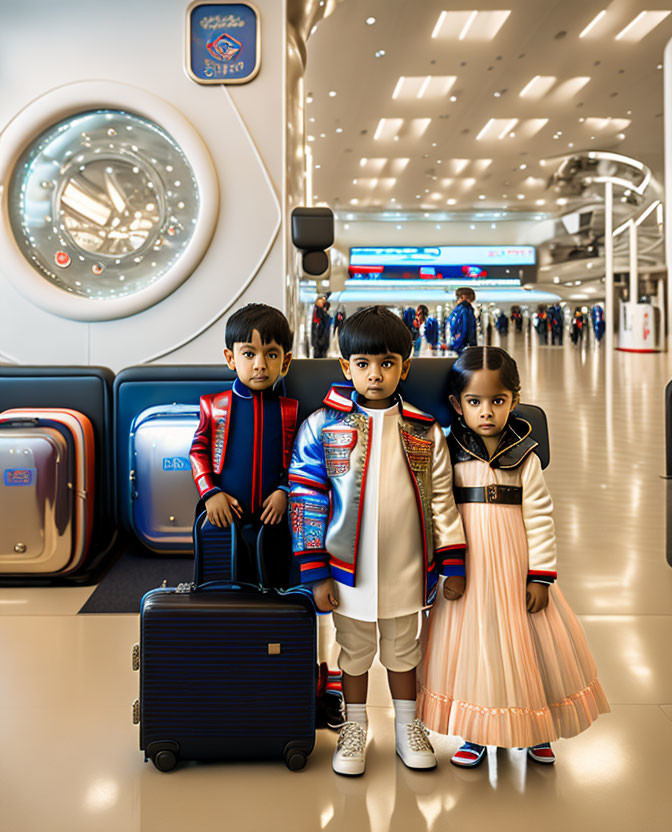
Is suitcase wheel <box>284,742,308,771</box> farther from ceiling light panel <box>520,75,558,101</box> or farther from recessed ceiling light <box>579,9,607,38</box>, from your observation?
ceiling light panel <box>520,75,558,101</box>

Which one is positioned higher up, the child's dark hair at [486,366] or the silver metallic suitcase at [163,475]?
the child's dark hair at [486,366]

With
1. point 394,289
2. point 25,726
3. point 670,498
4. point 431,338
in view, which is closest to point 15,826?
point 25,726

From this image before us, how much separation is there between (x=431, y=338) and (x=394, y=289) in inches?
328

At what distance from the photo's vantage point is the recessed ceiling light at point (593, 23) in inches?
389

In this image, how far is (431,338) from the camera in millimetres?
20656

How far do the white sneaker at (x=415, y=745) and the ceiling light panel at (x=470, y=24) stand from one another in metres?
9.81

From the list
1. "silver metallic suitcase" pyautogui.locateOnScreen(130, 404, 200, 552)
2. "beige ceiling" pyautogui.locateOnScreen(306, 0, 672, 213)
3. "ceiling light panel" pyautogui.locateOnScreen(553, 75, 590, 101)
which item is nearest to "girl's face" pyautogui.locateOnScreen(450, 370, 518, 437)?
"silver metallic suitcase" pyautogui.locateOnScreen(130, 404, 200, 552)

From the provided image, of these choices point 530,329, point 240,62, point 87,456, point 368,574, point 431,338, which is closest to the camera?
point 368,574

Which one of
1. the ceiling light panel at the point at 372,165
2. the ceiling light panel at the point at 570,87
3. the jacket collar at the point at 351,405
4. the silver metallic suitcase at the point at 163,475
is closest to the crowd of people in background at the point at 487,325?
the ceiling light panel at the point at 372,165

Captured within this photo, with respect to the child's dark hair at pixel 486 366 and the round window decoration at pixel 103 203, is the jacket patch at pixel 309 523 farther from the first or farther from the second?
the round window decoration at pixel 103 203

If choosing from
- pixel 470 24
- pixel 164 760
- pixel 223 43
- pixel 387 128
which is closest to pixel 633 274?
pixel 387 128

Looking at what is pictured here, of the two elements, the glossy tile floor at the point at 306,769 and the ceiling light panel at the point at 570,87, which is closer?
the glossy tile floor at the point at 306,769

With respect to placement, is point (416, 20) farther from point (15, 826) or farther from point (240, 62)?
point (15, 826)

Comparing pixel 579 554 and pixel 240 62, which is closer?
pixel 579 554
